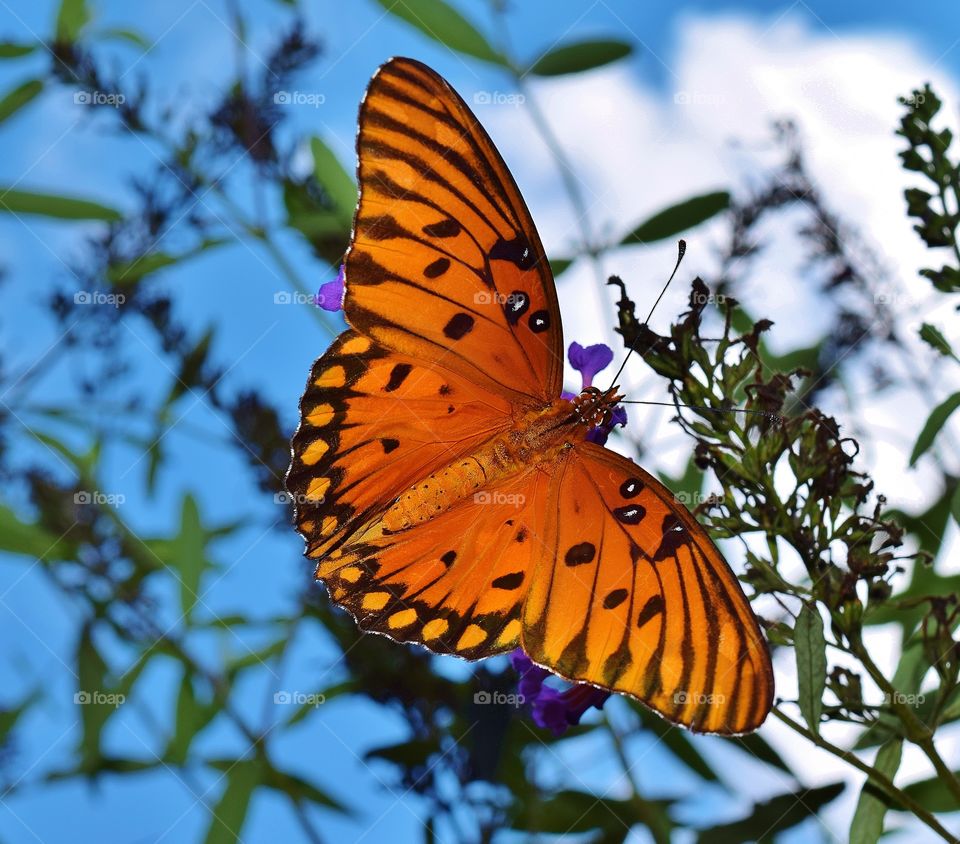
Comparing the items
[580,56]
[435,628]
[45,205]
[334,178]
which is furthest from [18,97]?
[435,628]

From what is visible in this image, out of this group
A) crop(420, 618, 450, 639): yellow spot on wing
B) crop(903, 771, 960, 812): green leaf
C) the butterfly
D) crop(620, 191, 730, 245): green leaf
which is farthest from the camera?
crop(620, 191, 730, 245): green leaf

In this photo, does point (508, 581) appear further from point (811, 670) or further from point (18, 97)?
point (18, 97)

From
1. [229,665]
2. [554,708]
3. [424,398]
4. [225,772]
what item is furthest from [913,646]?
[229,665]

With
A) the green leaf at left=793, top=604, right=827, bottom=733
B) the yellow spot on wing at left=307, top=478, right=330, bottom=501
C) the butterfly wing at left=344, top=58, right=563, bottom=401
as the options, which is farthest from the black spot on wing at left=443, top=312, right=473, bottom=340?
the green leaf at left=793, top=604, right=827, bottom=733

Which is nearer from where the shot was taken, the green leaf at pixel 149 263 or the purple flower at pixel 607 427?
the purple flower at pixel 607 427

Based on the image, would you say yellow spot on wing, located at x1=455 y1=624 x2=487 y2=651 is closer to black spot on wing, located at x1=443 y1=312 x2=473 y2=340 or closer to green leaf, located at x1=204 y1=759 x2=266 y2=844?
black spot on wing, located at x1=443 y1=312 x2=473 y2=340

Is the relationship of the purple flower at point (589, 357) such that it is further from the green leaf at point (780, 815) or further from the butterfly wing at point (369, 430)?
the green leaf at point (780, 815)

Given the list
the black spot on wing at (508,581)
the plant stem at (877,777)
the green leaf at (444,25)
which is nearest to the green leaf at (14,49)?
the green leaf at (444,25)

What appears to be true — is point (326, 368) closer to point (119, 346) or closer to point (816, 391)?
point (816, 391)
